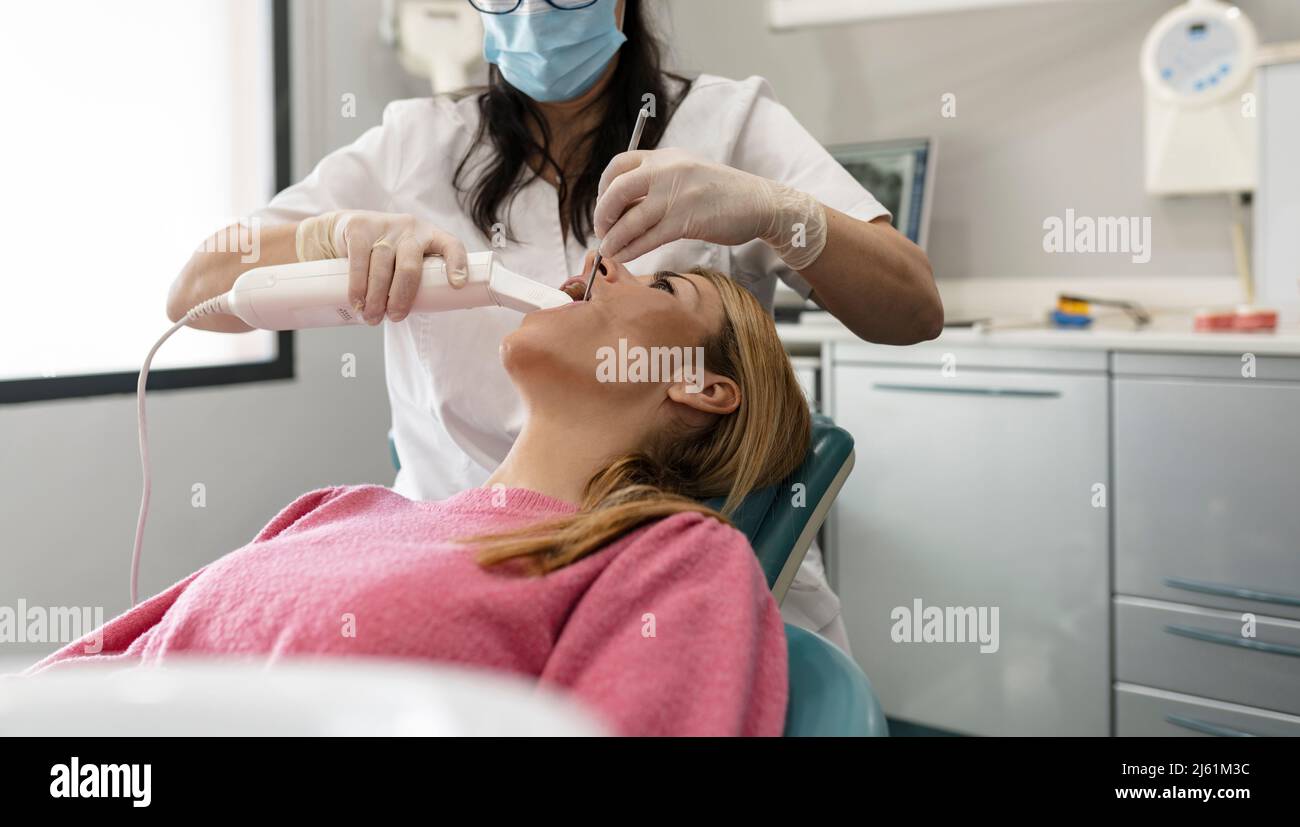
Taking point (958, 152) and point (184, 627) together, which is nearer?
point (184, 627)

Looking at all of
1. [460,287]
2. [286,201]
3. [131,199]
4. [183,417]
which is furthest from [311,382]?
[460,287]

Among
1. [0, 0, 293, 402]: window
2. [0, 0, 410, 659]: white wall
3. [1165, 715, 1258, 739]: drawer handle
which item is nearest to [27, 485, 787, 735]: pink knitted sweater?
[0, 0, 410, 659]: white wall

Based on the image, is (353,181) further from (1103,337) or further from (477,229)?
(1103,337)

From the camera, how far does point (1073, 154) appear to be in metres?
2.63

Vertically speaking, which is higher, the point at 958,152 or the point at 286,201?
the point at 958,152

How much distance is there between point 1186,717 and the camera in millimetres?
2068

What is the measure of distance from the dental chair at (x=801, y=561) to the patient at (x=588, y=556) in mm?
24

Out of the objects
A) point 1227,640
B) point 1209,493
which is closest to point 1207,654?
point 1227,640

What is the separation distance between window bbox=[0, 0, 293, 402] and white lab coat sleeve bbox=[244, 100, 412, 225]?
1.08 metres

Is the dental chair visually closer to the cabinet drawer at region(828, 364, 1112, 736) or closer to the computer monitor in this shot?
the cabinet drawer at region(828, 364, 1112, 736)

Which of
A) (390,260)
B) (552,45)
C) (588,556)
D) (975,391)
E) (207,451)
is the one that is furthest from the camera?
(207,451)

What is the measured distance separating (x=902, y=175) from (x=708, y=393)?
1643 millimetres
